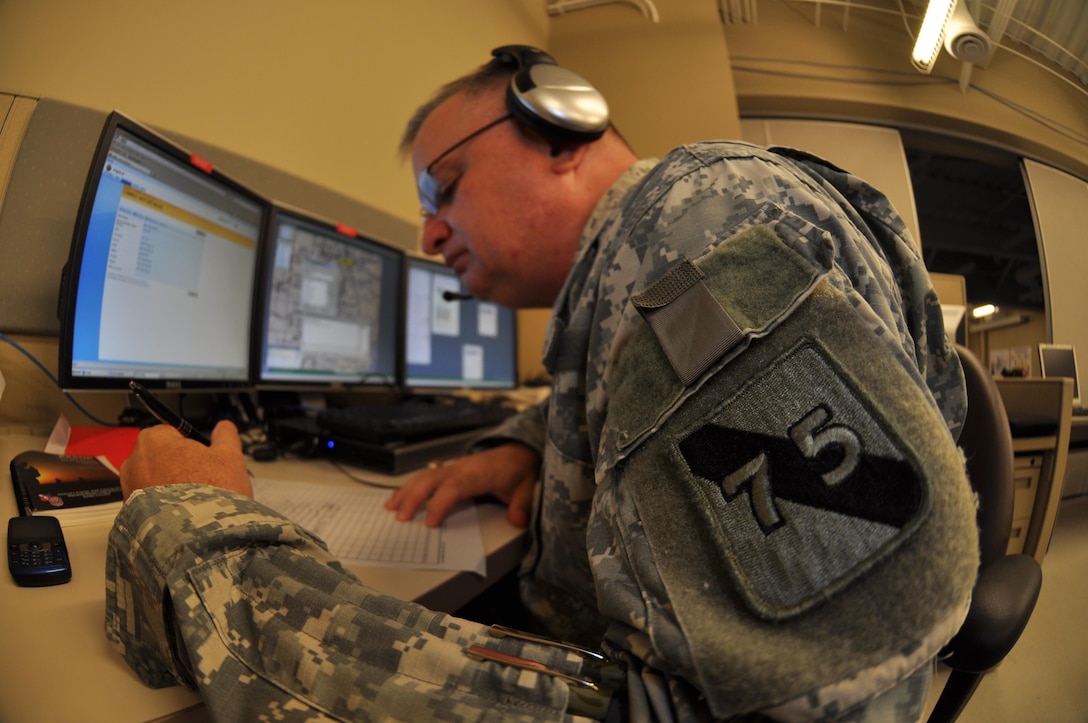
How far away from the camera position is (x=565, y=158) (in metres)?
0.67

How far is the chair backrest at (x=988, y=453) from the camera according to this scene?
0.37 m

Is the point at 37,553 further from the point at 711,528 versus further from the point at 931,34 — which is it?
the point at 931,34

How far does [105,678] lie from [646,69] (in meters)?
1.06

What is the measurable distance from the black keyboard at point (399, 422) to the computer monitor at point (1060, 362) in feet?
2.65

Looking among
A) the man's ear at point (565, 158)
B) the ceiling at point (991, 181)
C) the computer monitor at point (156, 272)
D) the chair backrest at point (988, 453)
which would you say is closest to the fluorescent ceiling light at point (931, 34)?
the ceiling at point (991, 181)

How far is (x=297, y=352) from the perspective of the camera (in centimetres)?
94

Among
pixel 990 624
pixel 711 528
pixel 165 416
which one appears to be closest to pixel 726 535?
pixel 711 528

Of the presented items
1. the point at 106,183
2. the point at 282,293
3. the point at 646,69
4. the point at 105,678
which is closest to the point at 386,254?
the point at 282,293

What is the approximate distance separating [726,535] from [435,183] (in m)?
Answer: 0.71

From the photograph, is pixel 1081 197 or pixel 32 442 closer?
pixel 1081 197

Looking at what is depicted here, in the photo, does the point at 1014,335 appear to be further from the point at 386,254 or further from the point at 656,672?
the point at 386,254

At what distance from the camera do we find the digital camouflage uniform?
0.22m

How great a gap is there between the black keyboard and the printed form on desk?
14 cm

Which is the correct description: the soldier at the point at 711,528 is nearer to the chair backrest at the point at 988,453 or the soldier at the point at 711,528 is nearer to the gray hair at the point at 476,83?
the chair backrest at the point at 988,453
